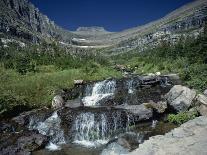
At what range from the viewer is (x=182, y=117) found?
2116 centimetres

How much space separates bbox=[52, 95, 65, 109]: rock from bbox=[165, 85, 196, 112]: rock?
10.6 m

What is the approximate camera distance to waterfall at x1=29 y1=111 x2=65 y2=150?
72.6 feet

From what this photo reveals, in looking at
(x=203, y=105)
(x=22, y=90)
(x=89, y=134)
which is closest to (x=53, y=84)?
(x=22, y=90)

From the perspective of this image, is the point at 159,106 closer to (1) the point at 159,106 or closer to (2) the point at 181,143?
(1) the point at 159,106

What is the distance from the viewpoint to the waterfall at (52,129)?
871 inches

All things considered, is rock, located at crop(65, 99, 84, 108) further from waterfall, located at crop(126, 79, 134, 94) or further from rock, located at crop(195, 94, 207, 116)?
rock, located at crop(195, 94, 207, 116)

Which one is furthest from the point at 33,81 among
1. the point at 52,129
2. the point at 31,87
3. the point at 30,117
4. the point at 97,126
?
the point at 97,126

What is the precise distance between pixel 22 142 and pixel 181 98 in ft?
41.2

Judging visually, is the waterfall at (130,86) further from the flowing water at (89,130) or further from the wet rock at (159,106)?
the flowing water at (89,130)

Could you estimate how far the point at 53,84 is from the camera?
34750 mm

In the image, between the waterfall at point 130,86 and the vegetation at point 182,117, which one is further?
the waterfall at point 130,86

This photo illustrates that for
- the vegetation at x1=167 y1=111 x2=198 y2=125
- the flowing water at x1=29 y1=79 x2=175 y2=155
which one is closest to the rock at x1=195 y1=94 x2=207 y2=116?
the vegetation at x1=167 y1=111 x2=198 y2=125

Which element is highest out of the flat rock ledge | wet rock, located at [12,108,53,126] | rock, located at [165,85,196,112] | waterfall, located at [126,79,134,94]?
waterfall, located at [126,79,134,94]

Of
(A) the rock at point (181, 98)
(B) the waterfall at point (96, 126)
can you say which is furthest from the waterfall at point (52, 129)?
(A) the rock at point (181, 98)
